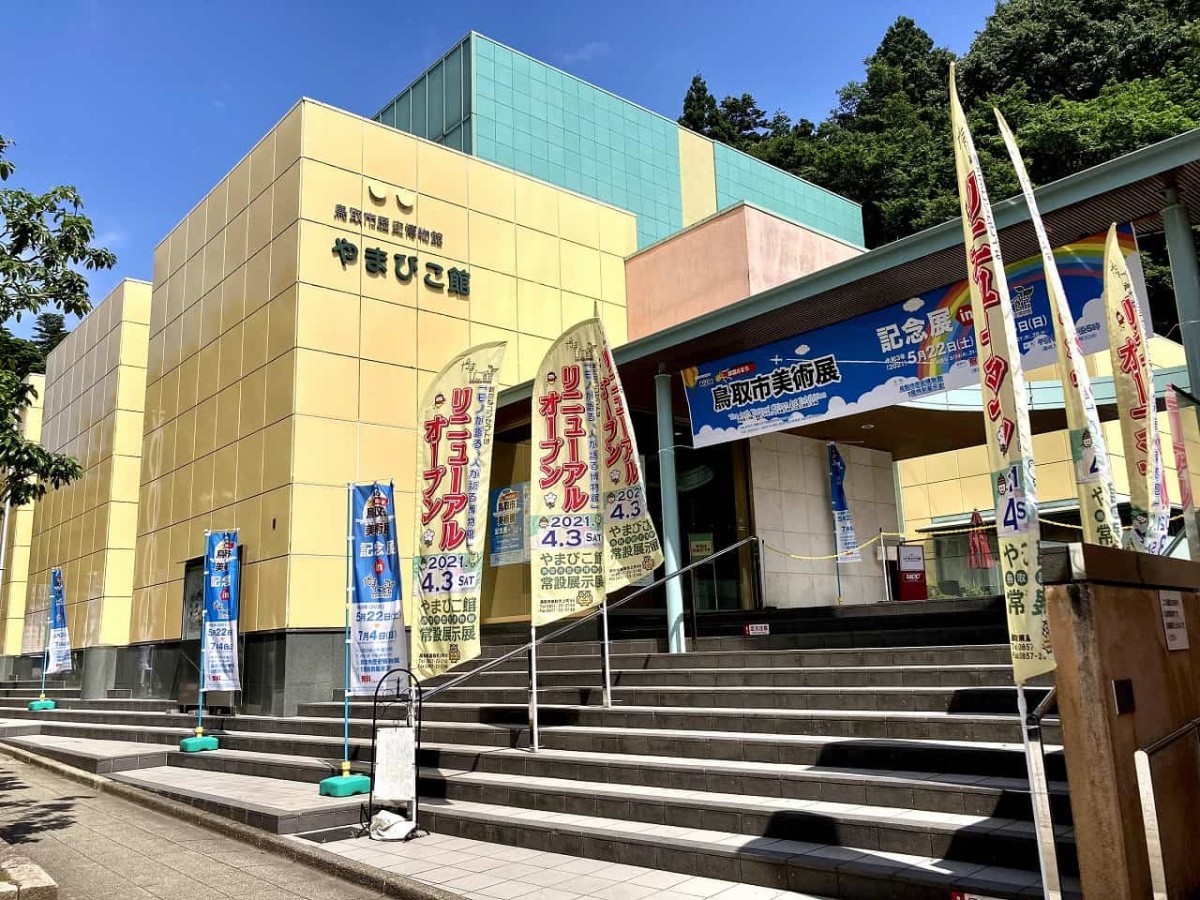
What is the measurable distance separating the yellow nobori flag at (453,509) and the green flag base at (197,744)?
18.4 ft

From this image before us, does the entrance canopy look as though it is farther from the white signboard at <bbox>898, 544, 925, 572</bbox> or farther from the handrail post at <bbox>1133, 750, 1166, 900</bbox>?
the handrail post at <bbox>1133, 750, 1166, 900</bbox>

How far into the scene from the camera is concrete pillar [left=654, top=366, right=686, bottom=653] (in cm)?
A: 1113

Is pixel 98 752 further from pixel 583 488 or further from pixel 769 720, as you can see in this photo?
pixel 769 720

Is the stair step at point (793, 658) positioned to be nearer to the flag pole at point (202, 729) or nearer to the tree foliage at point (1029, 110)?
the flag pole at point (202, 729)

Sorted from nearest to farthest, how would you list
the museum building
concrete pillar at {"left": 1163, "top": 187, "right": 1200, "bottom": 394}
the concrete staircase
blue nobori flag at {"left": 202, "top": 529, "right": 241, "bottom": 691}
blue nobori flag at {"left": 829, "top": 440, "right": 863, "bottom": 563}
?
the concrete staircase, concrete pillar at {"left": 1163, "top": 187, "right": 1200, "bottom": 394}, blue nobori flag at {"left": 202, "top": 529, "right": 241, "bottom": 691}, the museum building, blue nobori flag at {"left": 829, "top": 440, "right": 863, "bottom": 563}

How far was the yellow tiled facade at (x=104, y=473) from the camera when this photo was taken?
67.8ft

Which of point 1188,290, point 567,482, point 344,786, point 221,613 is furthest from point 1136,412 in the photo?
point 221,613

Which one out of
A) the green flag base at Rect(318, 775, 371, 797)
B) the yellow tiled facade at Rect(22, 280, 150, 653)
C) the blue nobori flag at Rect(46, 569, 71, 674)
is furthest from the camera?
the yellow tiled facade at Rect(22, 280, 150, 653)

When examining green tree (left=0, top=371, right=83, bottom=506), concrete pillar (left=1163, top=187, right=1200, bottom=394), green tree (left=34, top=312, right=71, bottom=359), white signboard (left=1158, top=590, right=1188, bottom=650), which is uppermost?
green tree (left=34, top=312, right=71, bottom=359)

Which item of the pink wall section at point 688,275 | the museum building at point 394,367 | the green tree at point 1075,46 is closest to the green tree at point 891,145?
the green tree at point 1075,46

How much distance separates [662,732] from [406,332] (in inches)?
356

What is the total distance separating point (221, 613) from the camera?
→ 43.5 ft

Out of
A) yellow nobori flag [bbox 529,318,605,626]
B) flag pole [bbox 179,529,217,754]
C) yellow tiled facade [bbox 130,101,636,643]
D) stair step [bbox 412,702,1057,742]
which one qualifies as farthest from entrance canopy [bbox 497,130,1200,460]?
flag pole [bbox 179,529,217,754]

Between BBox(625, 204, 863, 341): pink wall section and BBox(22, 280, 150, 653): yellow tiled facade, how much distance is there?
39.0 feet
